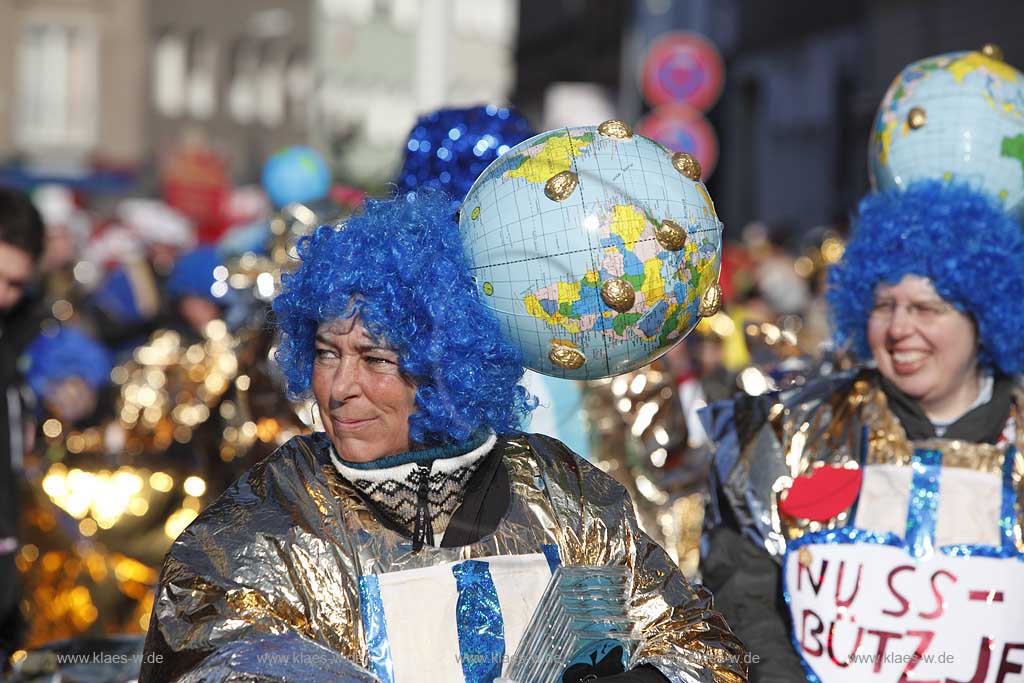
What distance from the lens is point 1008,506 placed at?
3609 mm

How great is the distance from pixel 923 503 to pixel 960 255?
0.64 m

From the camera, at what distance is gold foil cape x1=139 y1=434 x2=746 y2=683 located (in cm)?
252

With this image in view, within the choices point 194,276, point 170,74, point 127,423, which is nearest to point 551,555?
point 127,423

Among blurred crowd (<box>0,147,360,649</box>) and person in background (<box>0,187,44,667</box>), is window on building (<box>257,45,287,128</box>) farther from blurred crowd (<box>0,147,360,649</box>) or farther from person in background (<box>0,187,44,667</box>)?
person in background (<box>0,187,44,667</box>)

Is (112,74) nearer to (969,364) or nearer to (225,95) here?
(225,95)

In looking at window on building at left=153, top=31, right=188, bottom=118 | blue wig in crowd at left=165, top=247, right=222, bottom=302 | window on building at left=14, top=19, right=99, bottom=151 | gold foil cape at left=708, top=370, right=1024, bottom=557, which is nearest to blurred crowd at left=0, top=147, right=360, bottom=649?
blue wig in crowd at left=165, top=247, right=222, bottom=302

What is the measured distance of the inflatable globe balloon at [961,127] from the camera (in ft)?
12.6

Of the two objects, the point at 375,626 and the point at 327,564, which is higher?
the point at 327,564

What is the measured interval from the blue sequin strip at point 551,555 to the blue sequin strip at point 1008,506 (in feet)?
4.44

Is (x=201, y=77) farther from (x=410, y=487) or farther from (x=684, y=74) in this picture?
(x=410, y=487)

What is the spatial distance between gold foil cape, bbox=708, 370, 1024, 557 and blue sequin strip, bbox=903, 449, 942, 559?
0.03 metres

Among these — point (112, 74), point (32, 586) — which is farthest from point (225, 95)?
point (32, 586)

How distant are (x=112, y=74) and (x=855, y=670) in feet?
93.3

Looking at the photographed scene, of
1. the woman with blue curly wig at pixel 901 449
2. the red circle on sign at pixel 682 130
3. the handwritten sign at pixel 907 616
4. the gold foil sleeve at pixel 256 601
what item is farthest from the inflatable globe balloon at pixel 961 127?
the red circle on sign at pixel 682 130
